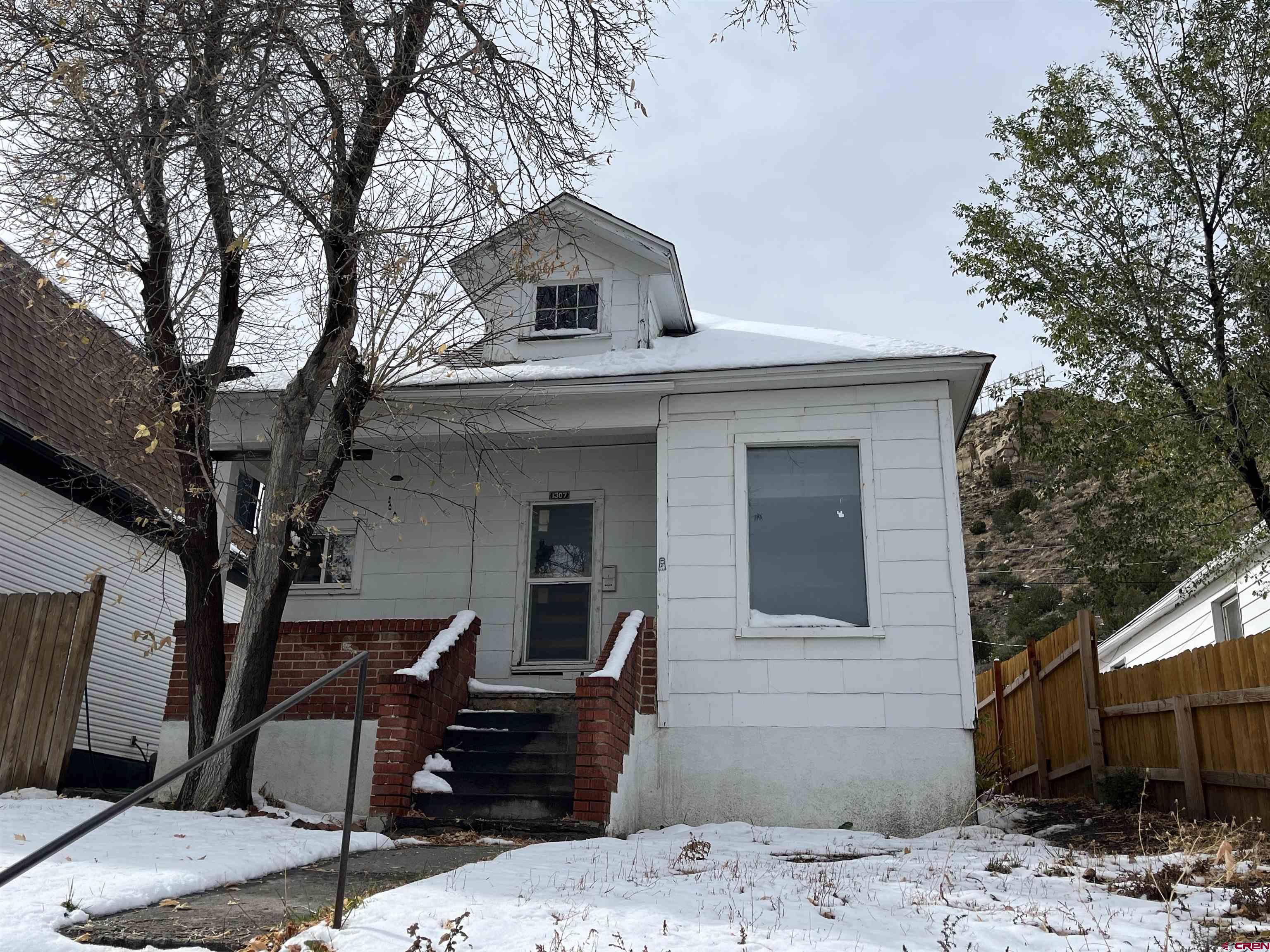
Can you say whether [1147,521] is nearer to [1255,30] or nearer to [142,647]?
[1255,30]

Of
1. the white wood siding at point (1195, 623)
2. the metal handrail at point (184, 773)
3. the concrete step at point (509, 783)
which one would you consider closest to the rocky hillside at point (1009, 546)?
the white wood siding at point (1195, 623)

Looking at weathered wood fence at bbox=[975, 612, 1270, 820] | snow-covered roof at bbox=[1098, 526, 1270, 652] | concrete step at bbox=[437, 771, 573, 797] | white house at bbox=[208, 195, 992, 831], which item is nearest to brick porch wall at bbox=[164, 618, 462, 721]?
white house at bbox=[208, 195, 992, 831]

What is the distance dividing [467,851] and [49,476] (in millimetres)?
8826

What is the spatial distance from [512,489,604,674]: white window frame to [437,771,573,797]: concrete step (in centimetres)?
244

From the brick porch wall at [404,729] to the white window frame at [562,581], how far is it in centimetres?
190

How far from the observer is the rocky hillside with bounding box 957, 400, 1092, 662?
131 feet

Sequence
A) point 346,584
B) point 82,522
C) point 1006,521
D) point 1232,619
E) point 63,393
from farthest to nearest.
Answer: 1. point 1006,521
2. point 1232,619
3. point 82,522
4. point 63,393
5. point 346,584

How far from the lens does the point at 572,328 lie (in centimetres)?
1224

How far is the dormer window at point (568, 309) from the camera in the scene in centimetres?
1224

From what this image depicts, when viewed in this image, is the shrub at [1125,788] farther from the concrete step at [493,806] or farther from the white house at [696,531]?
the concrete step at [493,806]

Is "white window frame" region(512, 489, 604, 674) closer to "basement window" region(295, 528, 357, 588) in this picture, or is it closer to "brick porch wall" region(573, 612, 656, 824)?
"basement window" region(295, 528, 357, 588)

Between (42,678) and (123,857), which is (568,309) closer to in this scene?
(42,678)

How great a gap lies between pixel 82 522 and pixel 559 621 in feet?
22.4

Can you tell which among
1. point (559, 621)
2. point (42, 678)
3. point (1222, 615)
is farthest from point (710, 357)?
point (1222, 615)
